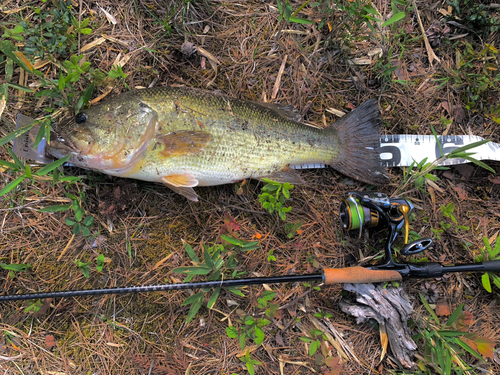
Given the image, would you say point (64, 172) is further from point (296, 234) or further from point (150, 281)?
point (296, 234)

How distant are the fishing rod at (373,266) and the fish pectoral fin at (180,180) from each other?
94cm

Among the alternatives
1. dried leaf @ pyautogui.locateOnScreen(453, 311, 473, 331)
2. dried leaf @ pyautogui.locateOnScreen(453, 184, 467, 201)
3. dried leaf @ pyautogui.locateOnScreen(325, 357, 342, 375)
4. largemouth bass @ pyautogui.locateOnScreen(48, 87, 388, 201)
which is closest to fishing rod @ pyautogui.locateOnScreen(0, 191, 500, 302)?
largemouth bass @ pyautogui.locateOnScreen(48, 87, 388, 201)

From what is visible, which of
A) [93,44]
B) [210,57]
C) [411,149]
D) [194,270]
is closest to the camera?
[194,270]

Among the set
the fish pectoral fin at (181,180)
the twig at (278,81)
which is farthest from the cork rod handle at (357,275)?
the twig at (278,81)

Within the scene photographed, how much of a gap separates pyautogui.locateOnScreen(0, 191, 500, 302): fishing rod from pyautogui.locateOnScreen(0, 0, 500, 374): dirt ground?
30 cm

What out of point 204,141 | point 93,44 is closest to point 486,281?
point 204,141

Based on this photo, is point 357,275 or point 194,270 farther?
point 357,275

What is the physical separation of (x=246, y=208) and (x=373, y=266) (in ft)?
4.71

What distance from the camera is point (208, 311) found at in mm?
3141

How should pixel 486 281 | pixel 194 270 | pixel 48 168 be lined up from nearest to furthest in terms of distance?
pixel 48 168 < pixel 194 270 < pixel 486 281

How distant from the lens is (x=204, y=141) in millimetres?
2898

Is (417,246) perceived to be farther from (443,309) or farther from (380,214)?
(443,309)

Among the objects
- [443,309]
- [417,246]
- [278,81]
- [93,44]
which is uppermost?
[93,44]

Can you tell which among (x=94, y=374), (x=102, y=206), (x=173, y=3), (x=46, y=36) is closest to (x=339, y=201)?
(x=102, y=206)
